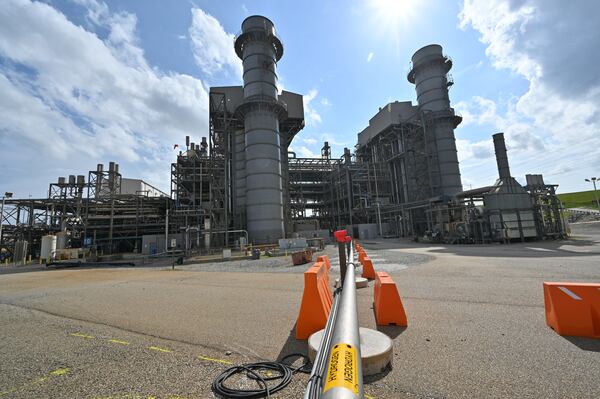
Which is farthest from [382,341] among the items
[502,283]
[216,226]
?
[216,226]

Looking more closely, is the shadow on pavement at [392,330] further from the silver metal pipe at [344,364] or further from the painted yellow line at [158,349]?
the painted yellow line at [158,349]

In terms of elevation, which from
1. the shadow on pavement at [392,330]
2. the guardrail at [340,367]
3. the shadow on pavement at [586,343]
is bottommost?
the shadow on pavement at [586,343]

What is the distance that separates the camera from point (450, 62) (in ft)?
131

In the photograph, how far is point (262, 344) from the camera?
4246 mm

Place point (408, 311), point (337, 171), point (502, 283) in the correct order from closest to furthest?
1. point (408, 311)
2. point (502, 283)
3. point (337, 171)

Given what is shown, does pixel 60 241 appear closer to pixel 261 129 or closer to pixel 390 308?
pixel 261 129

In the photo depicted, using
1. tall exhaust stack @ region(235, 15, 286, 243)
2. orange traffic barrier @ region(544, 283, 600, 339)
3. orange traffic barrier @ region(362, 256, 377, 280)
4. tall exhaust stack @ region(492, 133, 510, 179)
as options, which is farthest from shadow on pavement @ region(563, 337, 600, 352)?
tall exhaust stack @ region(492, 133, 510, 179)

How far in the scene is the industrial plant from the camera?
84.4 feet

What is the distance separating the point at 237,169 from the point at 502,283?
3302 cm

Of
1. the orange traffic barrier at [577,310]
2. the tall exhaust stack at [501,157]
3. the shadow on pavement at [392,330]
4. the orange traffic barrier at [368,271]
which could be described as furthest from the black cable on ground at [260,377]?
the tall exhaust stack at [501,157]

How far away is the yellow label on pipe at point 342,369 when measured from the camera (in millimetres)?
1833

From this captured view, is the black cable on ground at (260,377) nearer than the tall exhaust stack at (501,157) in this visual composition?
Yes

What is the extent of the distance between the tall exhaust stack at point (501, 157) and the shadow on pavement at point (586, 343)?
2777 centimetres

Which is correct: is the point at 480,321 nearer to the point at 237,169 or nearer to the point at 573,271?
the point at 573,271
